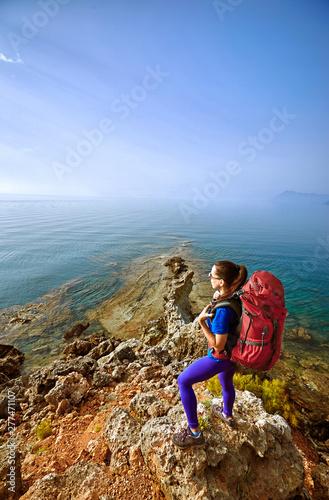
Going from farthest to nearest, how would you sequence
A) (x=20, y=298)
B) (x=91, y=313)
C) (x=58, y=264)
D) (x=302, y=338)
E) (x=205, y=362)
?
(x=58, y=264) < (x=20, y=298) < (x=91, y=313) < (x=302, y=338) < (x=205, y=362)

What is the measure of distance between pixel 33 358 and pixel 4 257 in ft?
99.5

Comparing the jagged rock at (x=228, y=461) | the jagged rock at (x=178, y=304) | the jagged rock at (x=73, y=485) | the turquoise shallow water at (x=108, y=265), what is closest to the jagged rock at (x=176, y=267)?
the turquoise shallow water at (x=108, y=265)

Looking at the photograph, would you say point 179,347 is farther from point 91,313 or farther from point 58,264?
point 58,264

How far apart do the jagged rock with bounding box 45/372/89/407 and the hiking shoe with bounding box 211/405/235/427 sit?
13.8 feet

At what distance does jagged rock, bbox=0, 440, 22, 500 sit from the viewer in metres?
3.22

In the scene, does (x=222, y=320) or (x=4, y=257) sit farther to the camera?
(x=4, y=257)

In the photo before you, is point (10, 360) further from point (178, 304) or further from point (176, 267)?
point (176, 267)

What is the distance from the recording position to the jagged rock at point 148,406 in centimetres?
432

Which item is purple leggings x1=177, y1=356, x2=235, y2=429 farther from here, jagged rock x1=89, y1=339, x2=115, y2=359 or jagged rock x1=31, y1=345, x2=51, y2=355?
jagged rock x1=31, y1=345, x2=51, y2=355

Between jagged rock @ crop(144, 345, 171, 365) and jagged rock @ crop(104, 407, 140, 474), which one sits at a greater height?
jagged rock @ crop(104, 407, 140, 474)

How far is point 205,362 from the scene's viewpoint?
9.70 ft

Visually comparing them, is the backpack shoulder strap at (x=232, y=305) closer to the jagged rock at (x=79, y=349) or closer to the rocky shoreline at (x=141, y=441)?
the rocky shoreline at (x=141, y=441)

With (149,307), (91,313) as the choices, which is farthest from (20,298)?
(149,307)

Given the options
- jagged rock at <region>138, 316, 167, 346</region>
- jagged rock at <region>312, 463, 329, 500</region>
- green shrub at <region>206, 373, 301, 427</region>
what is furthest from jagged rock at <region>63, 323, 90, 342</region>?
jagged rock at <region>312, 463, 329, 500</region>
